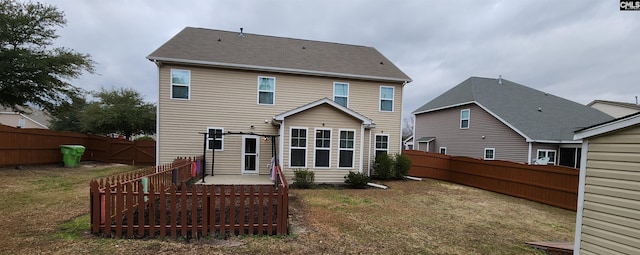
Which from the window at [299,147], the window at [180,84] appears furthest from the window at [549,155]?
the window at [180,84]

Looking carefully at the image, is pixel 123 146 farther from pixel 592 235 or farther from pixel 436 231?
pixel 592 235

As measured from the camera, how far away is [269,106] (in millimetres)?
13062

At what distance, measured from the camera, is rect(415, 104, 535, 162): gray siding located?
1605 centimetres

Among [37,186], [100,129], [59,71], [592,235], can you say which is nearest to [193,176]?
[37,186]

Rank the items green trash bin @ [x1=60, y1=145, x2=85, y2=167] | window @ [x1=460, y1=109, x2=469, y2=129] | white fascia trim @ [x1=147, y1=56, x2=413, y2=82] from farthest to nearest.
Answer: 1. window @ [x1=460, y1=109, x2=469, y2=129]
2. green trash bin @ [x1=60, y1=145, x2=85, y2=167]
3. white fascia trim @ [x1=147, y1=56, x2=413, y2=82]

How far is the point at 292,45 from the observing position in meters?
15.8

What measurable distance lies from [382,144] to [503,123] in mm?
7955

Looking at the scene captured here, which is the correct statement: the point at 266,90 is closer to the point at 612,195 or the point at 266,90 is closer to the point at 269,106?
the point at 269,106

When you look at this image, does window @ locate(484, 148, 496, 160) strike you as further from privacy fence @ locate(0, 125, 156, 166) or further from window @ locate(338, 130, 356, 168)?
privacy fence @ locate(0, 125, 156, 166)

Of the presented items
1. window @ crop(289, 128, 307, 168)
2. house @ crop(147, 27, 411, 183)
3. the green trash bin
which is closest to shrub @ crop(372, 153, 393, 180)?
house @ crop(147, 27, 411, 183)

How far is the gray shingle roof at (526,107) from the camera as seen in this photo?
16.0m

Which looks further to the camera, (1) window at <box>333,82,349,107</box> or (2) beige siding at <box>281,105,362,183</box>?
(1) window at <box>333,82,349,107</box>

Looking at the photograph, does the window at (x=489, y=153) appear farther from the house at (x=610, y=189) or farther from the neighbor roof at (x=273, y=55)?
the house at (x=610, y=189)

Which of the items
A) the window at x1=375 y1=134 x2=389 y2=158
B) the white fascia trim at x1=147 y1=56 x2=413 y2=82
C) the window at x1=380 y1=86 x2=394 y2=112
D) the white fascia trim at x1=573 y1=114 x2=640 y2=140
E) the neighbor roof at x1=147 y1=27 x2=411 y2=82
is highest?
the neighbor roof at x1=147 y1=27 x2=411 y2=82
